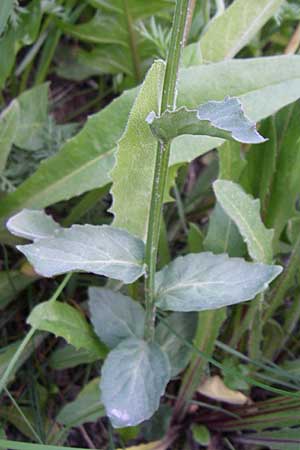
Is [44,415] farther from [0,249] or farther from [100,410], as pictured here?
[0,249]

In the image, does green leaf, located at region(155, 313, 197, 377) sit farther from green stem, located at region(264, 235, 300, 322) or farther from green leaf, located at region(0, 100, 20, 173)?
green leaf, located at region(0, 100, 20, 173)

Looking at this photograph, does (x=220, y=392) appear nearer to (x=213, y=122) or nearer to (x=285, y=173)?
(x=285, y=173)

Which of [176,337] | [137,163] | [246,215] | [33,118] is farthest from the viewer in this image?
[33,118]

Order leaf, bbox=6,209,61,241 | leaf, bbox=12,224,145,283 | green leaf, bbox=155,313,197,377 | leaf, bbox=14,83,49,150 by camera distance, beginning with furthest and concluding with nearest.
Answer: leaf, bbox=14,83,49,150 → green leaf, bbox=155,313,197,377 → leaf, bbox=6,209,61,241 → leaf, bbox=12,224,145,283

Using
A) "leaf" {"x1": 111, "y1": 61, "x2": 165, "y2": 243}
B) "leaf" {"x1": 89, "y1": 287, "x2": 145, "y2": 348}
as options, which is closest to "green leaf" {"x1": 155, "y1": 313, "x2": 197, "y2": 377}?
"leaf" {"x1": 89, "y1": 287, "x2": 145, "y2": 348}

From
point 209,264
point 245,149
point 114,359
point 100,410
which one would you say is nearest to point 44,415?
point 100,410

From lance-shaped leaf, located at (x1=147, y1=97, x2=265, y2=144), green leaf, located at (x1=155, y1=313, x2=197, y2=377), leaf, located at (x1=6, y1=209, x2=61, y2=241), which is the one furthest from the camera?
green leaf, located at (x1=155, y1=313, x2=197, y2=377)

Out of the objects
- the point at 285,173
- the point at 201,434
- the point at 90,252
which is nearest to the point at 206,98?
the point at 285,173

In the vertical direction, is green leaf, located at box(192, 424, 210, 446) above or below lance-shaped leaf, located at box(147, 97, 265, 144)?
below
